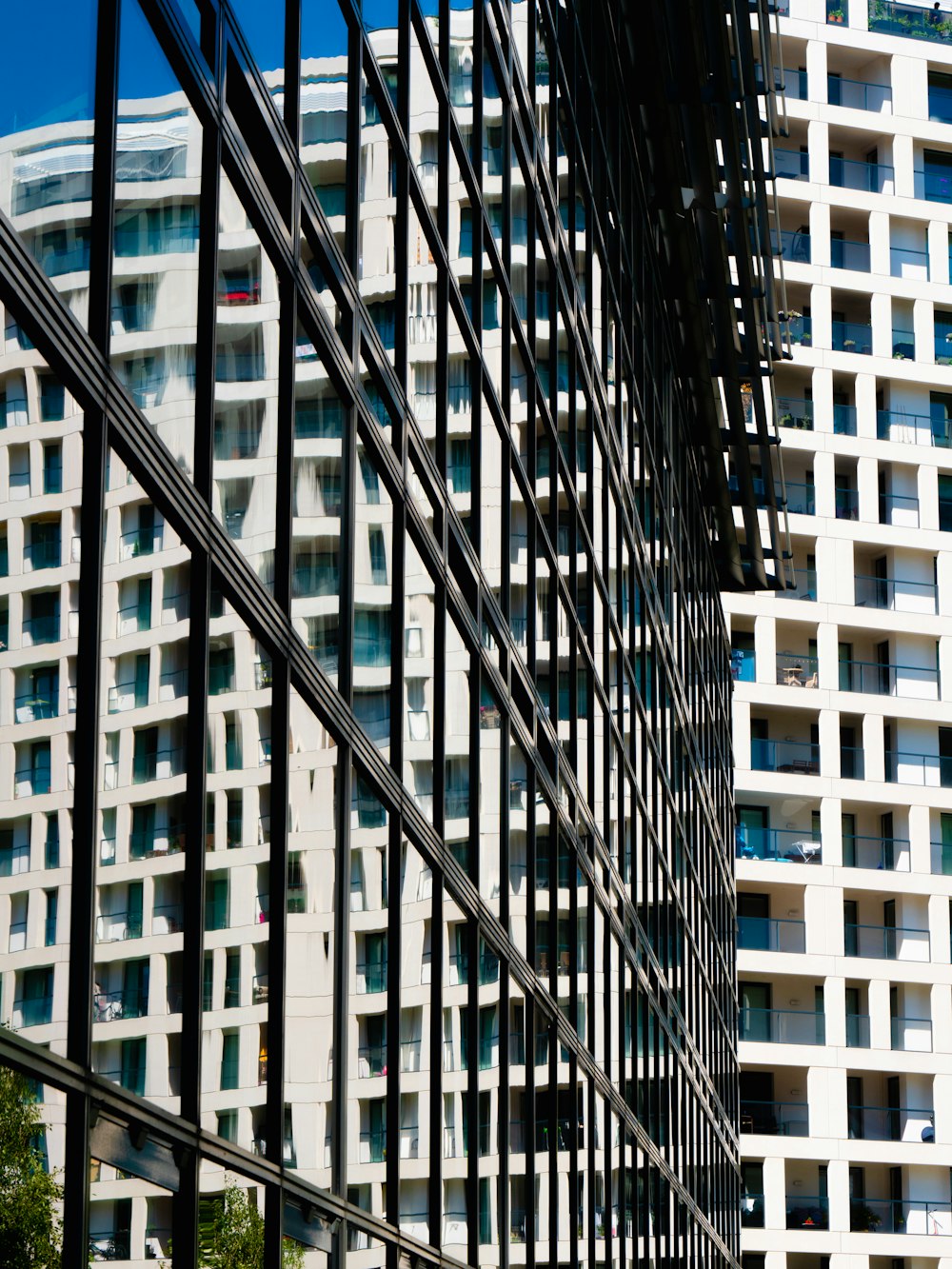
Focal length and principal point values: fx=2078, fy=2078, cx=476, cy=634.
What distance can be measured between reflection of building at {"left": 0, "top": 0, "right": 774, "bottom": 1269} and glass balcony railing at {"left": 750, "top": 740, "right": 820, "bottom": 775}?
35.0m

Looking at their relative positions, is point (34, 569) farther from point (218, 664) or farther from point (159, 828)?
point (218, 664)

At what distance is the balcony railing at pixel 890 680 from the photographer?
63.3 metres

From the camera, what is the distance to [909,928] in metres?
60.9

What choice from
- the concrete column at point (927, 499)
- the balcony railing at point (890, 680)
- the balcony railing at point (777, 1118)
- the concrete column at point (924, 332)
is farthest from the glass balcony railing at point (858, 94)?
the balcony railing at point (777, 1118)

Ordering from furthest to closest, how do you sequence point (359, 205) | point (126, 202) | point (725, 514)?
point (725, 514) → point (359, 205) → point (126, 202)

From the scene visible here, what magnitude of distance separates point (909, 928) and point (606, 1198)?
3940 cm

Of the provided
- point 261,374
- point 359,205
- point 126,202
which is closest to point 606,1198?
point 359,205

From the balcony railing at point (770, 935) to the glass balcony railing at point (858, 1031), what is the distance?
2518 millimetres

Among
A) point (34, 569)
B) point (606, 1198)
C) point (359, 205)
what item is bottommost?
point (606, 1198)

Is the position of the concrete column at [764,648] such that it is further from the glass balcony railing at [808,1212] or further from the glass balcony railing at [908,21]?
the glass balcony railing at [908,21]

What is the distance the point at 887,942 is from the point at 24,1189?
186 ft

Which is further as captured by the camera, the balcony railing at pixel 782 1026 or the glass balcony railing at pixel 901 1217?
the balcony railing at pixel 782 1026

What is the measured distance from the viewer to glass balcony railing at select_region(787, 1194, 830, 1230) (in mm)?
56688

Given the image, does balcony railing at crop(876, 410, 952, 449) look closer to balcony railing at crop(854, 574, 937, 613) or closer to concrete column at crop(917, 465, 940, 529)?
concrete column at crop(917, 465, 940, 529)
